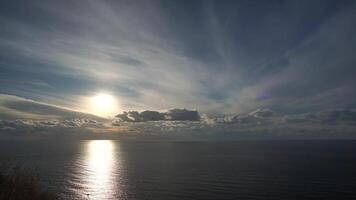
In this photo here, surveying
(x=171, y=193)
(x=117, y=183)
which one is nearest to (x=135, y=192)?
(x=171, y=193)

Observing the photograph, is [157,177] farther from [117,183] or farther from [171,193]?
[171,193]

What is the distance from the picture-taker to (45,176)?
109375mm

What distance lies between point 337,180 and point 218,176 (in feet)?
146

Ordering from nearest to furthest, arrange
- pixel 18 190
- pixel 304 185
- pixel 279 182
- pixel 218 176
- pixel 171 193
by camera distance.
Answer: pixel 18 190 → pixel 171 193 → pixel 304 185 → pixel 279 182 → pixel 218 176

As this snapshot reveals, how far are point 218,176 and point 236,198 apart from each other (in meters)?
36.1

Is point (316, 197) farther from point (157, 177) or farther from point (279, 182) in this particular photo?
point (157, 177)

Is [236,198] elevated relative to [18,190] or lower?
lower

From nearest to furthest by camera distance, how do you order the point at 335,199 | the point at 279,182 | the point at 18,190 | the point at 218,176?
the point at 18,190, the point at 335,199, the point at 279,182, the point at 218,176

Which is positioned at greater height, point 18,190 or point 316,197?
point 18,190

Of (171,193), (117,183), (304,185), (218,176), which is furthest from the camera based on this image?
(218,176)

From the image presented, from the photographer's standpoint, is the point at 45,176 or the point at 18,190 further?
the point at 45,176

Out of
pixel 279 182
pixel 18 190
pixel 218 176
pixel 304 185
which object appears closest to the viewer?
pixel 18 190

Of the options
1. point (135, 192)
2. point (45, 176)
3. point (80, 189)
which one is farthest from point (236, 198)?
point (45, 176)

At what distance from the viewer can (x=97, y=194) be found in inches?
3273
